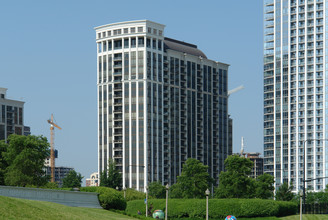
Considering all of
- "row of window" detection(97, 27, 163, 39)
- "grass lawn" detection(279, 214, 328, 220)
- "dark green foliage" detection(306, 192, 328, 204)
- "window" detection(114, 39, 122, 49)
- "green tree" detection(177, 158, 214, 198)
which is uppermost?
"row of window" detection(97, 27, 163, 39)

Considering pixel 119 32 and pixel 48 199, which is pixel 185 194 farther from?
pixel 119 32

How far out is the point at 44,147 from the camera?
104938mm

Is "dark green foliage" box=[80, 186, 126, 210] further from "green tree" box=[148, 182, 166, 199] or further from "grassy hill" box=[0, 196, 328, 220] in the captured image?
"green tree" box=[148, 182, 166, 199]

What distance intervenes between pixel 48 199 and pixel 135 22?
134521 millimetres

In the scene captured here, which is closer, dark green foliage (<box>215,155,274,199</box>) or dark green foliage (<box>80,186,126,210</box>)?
dark green foliage (<box>80,186,126,210</box>)

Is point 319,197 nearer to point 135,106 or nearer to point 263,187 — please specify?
point 263,187

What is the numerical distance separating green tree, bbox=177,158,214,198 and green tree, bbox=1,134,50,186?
2726 centimetres

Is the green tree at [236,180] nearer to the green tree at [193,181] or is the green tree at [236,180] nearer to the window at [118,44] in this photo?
the green tree at [193,181]

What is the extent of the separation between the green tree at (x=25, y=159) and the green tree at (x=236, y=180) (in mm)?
29852

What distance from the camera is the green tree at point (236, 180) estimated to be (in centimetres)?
11206

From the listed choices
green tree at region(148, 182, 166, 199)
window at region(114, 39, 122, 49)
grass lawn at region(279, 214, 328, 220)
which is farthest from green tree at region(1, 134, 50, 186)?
window at region(114, 39, 122, 49)

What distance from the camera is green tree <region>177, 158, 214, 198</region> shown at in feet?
396

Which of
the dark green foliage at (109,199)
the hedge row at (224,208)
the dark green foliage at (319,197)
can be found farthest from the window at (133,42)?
the dark green foliage at (109,199)

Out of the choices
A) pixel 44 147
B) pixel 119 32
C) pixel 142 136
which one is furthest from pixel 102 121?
pixel 44 147
